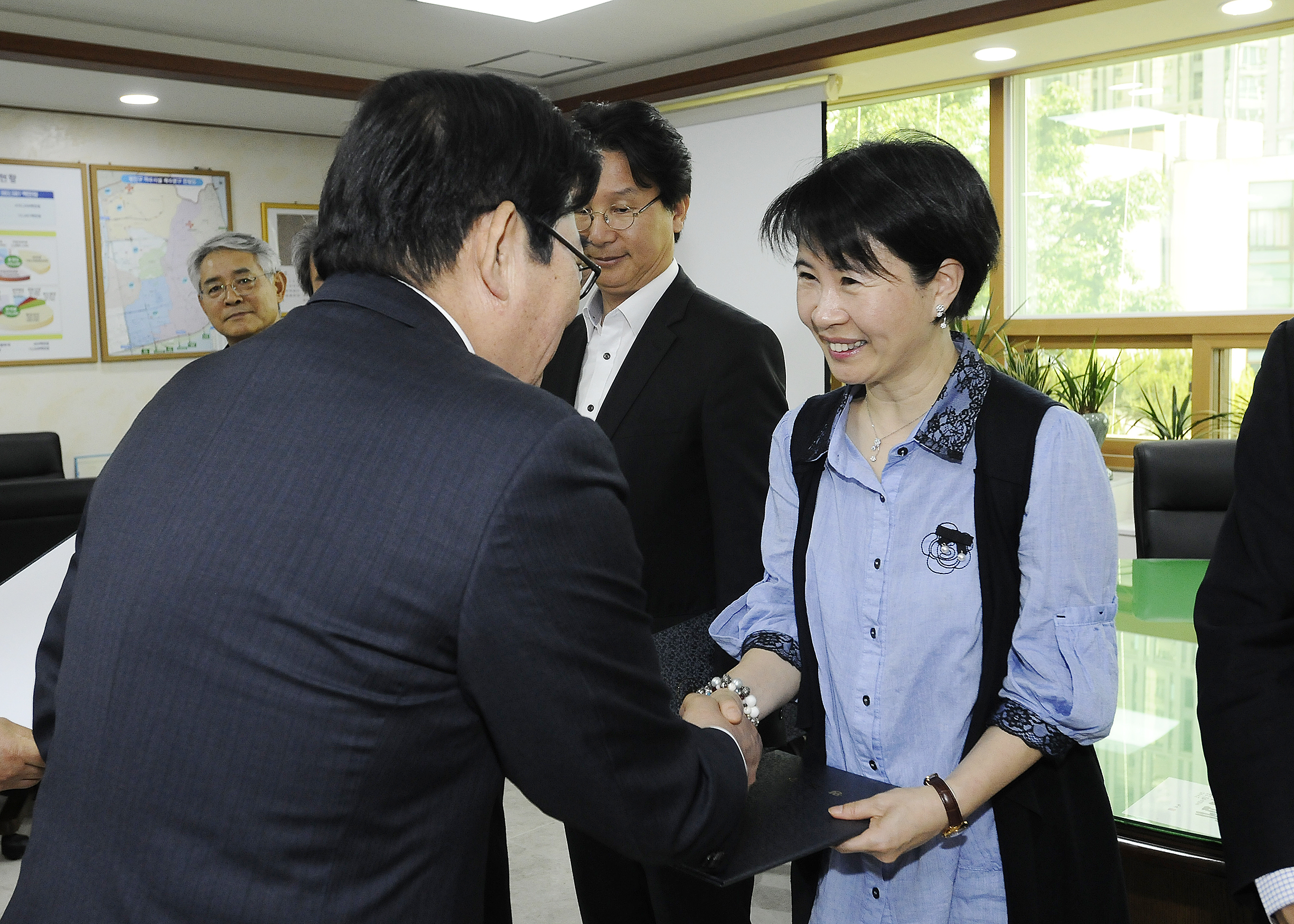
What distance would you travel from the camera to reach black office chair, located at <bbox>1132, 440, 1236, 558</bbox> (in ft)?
10.6

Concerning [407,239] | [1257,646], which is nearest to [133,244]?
[407,239]

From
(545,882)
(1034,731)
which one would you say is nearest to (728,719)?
(1034,731)

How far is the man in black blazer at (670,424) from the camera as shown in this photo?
6.61 ft

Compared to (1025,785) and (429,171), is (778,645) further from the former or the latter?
(429,171)

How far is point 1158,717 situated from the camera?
2051mm

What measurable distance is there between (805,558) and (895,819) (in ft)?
1.21

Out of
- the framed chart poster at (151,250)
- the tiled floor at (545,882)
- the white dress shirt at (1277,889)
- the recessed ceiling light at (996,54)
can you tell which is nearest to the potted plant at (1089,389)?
the recessed ceiling light at (996,54)

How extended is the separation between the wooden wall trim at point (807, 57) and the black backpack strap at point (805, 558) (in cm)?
347

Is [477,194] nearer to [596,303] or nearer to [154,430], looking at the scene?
[154,430]

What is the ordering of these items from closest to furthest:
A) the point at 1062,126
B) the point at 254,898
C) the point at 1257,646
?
the point at 254,898 < the point at 1257,646 < the point at 1062,126

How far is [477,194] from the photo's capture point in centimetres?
100

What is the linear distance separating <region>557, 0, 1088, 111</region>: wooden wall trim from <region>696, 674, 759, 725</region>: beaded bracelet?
12.3ft

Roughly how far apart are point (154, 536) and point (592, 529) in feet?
1.17

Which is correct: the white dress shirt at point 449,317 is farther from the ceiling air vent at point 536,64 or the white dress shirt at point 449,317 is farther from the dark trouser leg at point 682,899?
the ceiling air vent at point 536,64
